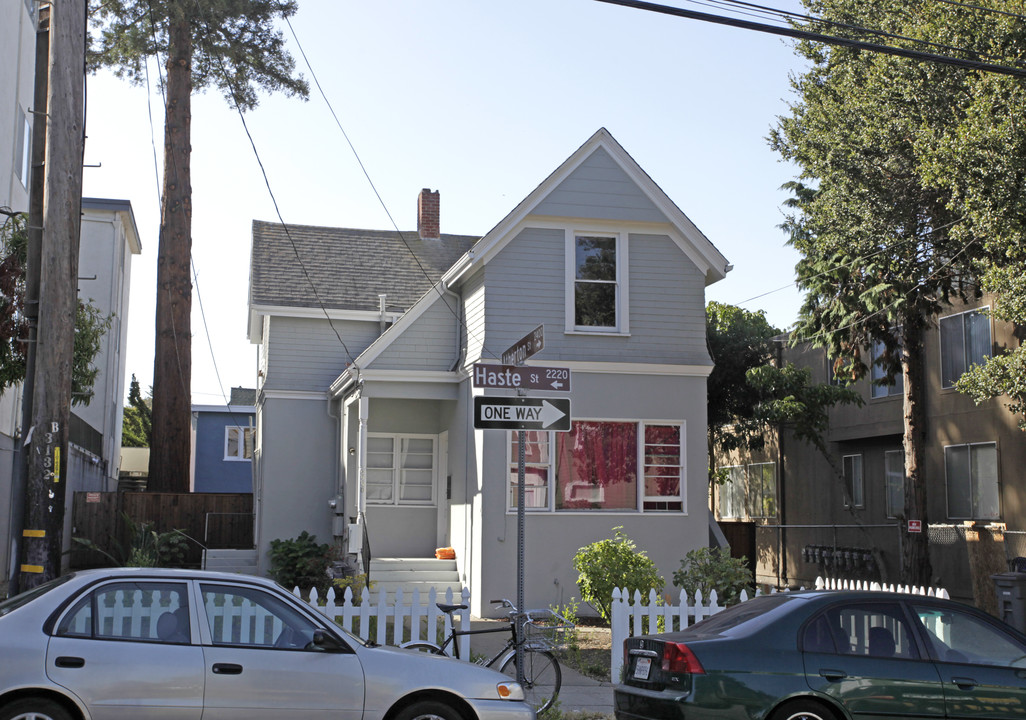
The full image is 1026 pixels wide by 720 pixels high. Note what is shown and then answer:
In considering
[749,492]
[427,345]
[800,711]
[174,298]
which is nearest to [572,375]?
[427,345]

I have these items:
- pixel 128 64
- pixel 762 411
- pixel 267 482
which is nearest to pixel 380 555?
pixel 267 482

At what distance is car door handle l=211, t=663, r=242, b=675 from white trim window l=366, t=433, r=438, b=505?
13441 mm

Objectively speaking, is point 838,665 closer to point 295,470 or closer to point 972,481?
point 295,470

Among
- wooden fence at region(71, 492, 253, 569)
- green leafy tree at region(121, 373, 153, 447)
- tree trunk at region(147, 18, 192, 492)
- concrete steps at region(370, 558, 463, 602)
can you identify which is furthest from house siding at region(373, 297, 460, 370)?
green leafy tree at region(121, 373, 153, 447)

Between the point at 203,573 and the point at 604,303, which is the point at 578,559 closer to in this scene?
the point at 604,303

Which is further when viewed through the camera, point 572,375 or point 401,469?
point 401,469

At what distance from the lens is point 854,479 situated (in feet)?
90.4

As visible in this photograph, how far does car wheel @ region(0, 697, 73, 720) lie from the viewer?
6.46 meters

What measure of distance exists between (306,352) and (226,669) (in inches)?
626

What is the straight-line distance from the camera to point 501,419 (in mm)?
8922

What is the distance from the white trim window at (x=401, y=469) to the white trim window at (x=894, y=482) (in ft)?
39.8

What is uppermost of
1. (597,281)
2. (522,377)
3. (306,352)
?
(597,281)

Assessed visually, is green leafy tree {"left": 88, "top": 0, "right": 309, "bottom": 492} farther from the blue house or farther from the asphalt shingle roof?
the blue house

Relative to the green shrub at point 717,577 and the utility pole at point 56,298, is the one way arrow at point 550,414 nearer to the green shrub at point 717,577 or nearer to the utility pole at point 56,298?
the utility pole at point 56,298
